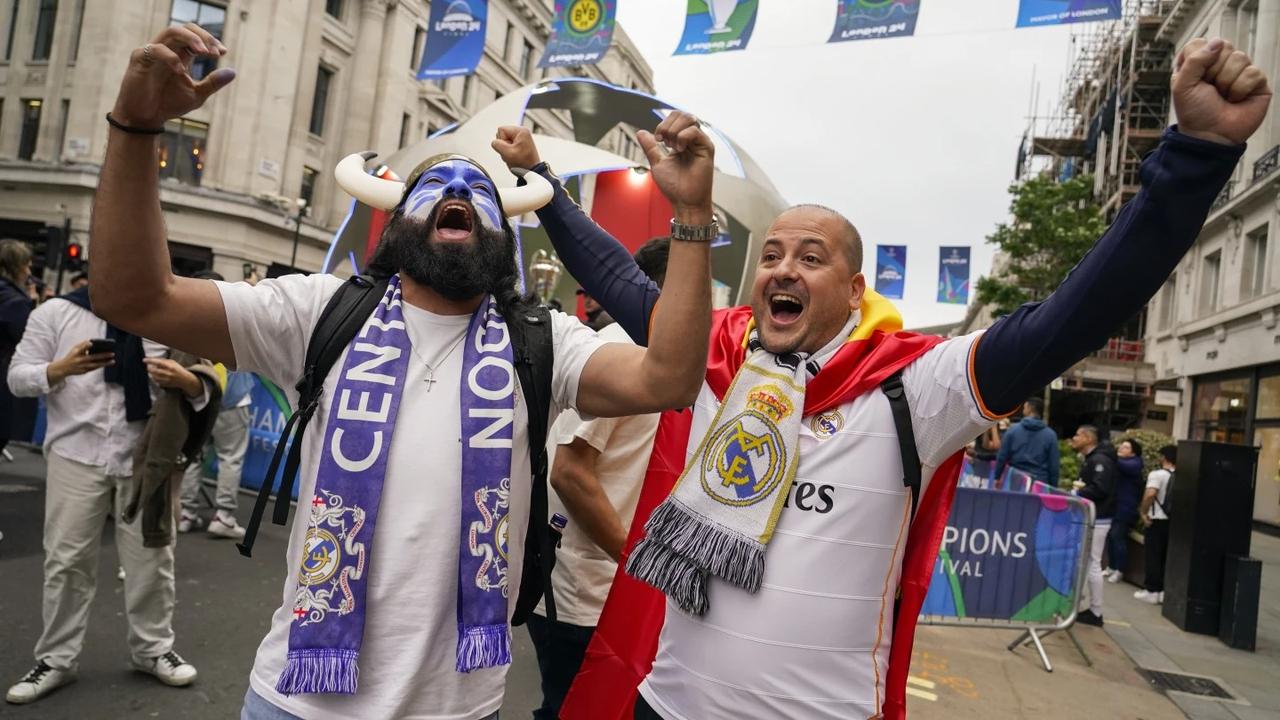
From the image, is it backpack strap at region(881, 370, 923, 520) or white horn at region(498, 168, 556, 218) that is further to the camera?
white horn at region(498, 168, 556, 218)

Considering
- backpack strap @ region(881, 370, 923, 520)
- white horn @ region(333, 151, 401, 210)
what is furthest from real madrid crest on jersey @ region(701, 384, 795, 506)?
white horn @ region(333, 151, 401, 210)

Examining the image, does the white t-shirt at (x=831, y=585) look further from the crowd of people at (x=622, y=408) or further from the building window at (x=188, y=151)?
the building window at (x=188, y=151)

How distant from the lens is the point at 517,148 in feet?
7.89

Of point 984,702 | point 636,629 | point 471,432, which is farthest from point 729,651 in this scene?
point 984,702

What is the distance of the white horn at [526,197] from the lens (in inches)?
87.4

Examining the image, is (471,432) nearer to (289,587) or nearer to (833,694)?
(289,587)

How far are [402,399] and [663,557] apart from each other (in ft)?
2.54

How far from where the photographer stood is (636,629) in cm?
233

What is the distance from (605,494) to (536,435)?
871mm

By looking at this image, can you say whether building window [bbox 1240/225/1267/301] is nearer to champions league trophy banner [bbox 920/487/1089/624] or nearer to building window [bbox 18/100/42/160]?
champions league trophy banner [bbox 920/487/1089/624]

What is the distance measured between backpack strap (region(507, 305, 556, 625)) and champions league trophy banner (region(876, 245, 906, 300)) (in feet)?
68.1

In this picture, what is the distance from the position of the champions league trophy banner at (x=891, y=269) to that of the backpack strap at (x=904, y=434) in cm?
2049

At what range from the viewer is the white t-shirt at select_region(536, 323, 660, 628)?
2.82 metres

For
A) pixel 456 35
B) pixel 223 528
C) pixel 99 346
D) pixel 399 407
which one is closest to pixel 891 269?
pixel 456 35
